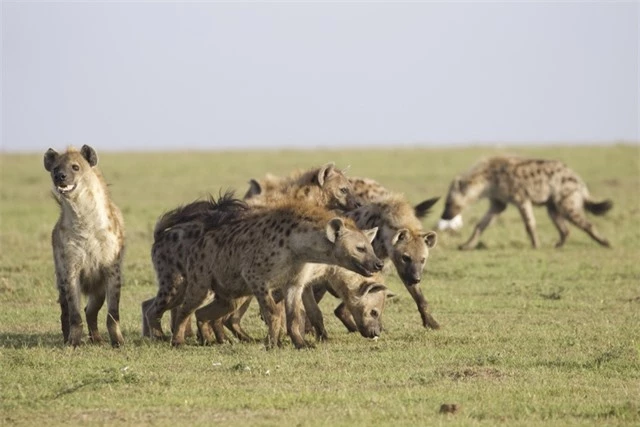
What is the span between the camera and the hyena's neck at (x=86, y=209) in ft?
23.3

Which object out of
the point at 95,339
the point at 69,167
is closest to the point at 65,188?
the point at 69,167

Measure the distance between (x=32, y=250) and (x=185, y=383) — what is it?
689cm

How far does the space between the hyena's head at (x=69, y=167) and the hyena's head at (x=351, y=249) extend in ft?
4.81

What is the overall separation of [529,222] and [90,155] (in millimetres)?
7490

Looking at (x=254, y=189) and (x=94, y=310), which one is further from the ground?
(x=254, y=189)

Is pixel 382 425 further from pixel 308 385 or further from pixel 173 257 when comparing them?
pixel 173 257

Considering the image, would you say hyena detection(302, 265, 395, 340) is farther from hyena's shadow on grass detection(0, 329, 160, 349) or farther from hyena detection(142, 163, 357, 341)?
hyena's shadow on grass detection(0, 329, 160, 349)

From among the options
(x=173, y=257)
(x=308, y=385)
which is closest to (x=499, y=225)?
(x=173, y=257)

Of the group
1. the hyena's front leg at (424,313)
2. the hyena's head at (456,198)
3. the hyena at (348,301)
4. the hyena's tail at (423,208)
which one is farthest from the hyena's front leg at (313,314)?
the hyena's head at (456,198)

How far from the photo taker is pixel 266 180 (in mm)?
9852

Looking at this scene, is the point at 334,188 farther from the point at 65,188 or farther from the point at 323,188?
the point at 65,188

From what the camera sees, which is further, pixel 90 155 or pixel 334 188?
pixel 334 188

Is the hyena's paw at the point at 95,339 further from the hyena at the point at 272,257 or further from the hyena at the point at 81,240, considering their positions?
the hyena at the point at 272,257

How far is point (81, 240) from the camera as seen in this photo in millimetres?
7102
